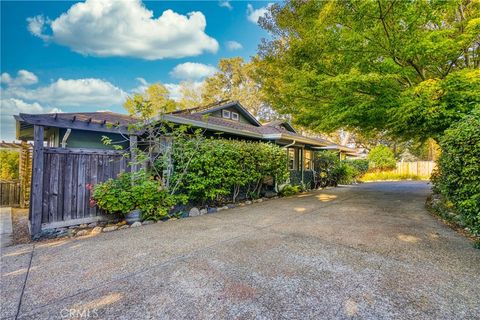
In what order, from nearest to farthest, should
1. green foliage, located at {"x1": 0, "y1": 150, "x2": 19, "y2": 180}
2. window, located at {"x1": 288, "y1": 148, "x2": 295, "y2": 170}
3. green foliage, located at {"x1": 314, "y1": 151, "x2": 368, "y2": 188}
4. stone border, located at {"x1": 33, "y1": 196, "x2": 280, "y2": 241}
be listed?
stone border, located at {"x1": 33, "y1": 196, "x2": 280, "y2": 241} → green foliage, located at {"x1": 0, "y1": 150, "x2": 19, "y2": 180} → window, located at {"x1": 288, "y1": 148, "x2": 295, "y2": 170} → green foliage, located at {"x1": 314, "y1": 151, "x2": 368, "y2": 188}

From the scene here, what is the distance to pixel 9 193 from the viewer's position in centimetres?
962

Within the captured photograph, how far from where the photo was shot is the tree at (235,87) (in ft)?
95.1

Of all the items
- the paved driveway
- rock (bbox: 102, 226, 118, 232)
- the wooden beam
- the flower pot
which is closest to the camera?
the paved driveway

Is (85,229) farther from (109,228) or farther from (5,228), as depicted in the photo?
(5,228)

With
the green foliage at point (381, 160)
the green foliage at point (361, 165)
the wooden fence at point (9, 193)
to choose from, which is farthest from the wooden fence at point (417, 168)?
the wooden fence at point (9, 193)

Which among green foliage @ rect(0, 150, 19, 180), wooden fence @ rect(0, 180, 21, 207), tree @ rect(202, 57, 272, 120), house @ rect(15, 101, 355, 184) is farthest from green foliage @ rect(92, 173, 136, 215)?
tree @ rect(202, 57, 272, 120)

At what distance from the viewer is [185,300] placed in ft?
8.13

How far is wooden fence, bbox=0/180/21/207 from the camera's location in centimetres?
952

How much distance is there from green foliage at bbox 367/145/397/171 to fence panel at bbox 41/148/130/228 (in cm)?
2401

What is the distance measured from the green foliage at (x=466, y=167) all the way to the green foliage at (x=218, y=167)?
17.2 feet

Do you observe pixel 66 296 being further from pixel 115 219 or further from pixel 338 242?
pixel 338 242

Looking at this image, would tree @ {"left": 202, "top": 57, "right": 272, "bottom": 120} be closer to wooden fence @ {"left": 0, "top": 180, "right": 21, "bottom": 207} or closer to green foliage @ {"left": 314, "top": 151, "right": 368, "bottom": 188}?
green foliage @ {"left": 314, "top": 151, "right": 368, "bottom": 188}

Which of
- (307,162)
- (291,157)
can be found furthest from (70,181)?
(307,162)

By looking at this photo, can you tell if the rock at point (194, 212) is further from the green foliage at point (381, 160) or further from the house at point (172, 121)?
the green foliage at point (381, 160)
